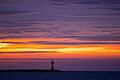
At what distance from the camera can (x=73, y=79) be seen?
49438 mm

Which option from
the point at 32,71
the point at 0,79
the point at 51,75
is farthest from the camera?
the point at 32,71

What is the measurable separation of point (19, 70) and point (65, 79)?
533 inches

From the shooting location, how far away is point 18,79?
1901 inches

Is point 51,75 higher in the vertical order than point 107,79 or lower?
higher

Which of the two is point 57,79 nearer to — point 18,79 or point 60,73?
point 18,79

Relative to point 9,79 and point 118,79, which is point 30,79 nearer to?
point 9,79

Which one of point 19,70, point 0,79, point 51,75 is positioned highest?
point 19,70

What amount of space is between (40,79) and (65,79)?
7.33ft

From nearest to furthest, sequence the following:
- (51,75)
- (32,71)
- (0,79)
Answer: (0,79) < (51,75) < (32,71)

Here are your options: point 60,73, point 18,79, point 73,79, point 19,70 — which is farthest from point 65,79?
point 19,70

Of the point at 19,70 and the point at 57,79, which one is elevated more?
the point at 19,70

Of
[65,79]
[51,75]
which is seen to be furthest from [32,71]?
[65,79]

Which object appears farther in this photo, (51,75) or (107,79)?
(51,75)

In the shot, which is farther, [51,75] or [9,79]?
[51,75]
